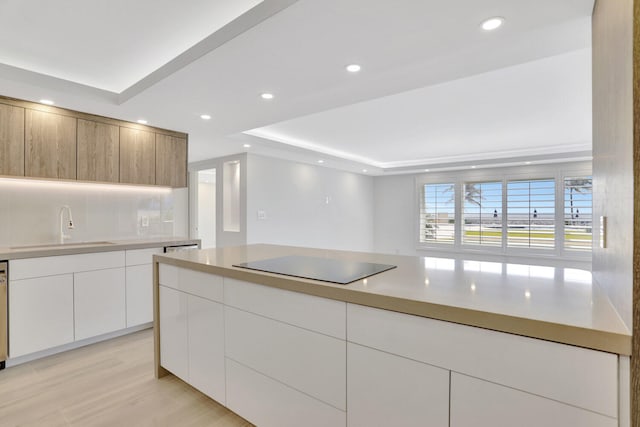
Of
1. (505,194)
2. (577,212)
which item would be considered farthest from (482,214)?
(577,212)

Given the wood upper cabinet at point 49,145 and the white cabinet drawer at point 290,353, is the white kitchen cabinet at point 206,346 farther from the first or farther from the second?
the wood upper cabinet at point 49,145

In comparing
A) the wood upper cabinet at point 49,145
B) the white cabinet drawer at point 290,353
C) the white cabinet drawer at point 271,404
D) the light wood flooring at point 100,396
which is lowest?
the light wood flooring at point 100,396

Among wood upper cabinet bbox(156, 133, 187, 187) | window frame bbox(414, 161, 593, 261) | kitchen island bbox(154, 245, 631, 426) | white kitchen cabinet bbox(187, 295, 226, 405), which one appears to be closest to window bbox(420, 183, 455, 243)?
window frame bbox(414, 161, 593, 261)

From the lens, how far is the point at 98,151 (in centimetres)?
313

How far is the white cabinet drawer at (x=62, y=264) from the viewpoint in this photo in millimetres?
2439

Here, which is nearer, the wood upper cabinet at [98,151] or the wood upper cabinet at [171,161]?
the wood upper cabinet at [98,151]

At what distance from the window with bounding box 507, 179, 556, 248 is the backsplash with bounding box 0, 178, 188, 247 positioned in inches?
244

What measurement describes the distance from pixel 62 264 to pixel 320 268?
7.90ft

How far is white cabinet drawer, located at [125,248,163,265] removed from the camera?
3.07 meters

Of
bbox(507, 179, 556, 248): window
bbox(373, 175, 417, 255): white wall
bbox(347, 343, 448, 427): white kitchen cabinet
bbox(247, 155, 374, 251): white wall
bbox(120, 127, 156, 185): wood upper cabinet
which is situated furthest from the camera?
bbox(373, 175, 417, 255): white wall

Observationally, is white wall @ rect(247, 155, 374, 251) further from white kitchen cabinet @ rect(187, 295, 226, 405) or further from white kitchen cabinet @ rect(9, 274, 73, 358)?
white kitchen cabinet @ rect(187, 295, 226, 405)

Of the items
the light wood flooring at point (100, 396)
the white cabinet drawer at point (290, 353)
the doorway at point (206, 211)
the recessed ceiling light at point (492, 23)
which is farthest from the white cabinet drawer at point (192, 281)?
the doorway at point (206, 211)

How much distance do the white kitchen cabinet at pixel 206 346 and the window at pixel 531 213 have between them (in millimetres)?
6309

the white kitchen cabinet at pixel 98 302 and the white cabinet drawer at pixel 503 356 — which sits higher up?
the white cabinet drawer at pixel 503 356
